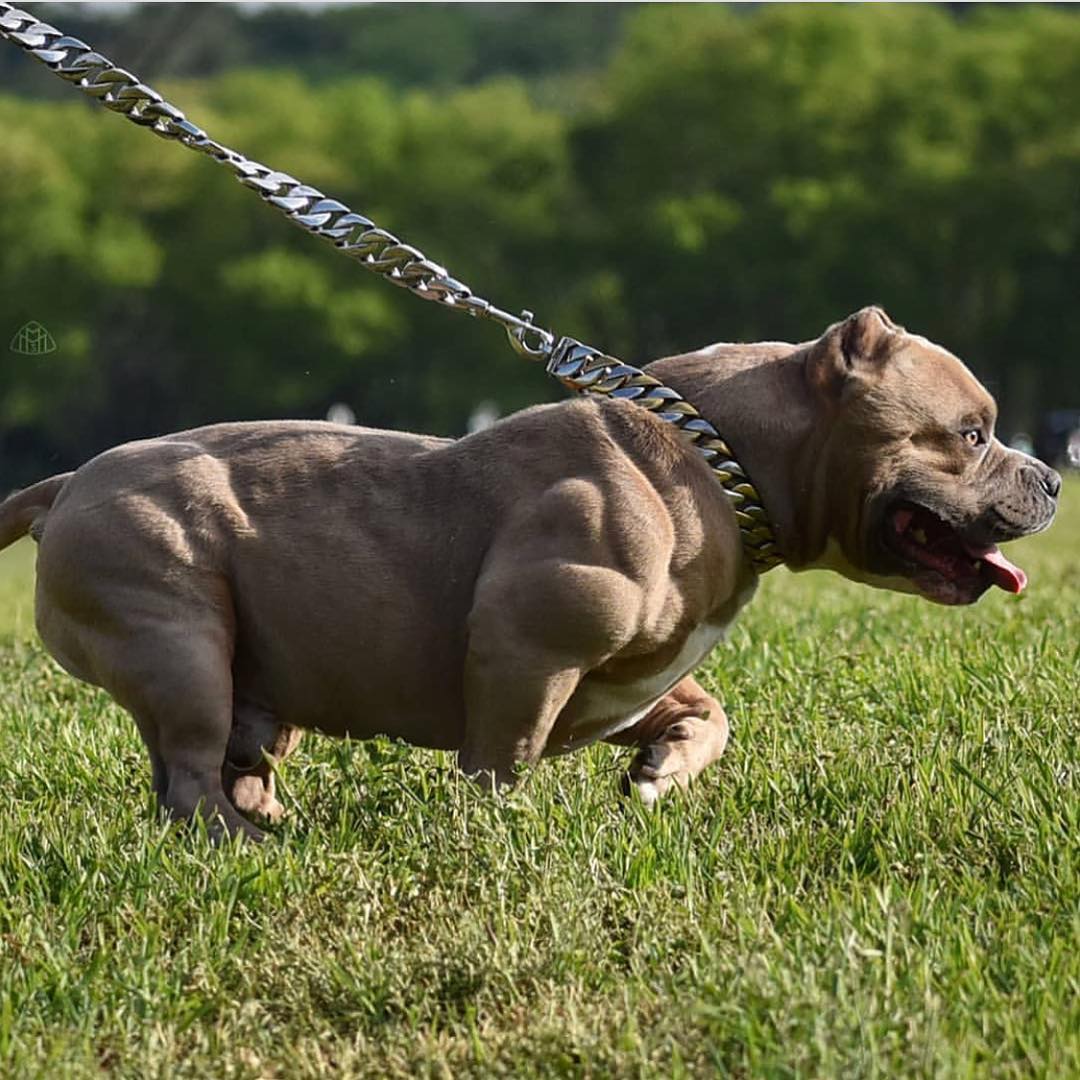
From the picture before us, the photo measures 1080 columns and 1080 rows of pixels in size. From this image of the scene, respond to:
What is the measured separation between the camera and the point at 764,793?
15.5ft

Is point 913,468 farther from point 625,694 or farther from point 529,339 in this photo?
point 529,339

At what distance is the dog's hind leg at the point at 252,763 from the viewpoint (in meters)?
4.74

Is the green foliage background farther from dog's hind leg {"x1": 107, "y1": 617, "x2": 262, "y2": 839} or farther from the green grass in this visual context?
dog's hind leg {"x1": 107, "y1": 617, "x2": 262, "y2": 839}

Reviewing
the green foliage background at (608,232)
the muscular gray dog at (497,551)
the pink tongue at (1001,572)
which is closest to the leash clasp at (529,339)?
the muscular gray dog at (497,551)

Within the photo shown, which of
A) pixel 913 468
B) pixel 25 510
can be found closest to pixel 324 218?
pixel 25 510

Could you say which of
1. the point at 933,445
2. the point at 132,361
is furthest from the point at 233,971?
the point at 132,361

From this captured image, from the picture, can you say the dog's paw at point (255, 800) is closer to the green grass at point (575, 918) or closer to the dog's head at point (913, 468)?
the green grass at point (575, 918)

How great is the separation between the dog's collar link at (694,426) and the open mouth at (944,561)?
306 mm

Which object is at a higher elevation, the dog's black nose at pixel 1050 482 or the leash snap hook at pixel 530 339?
the leash snap hook at pixel 530 339

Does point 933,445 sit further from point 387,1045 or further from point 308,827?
point 387,1045

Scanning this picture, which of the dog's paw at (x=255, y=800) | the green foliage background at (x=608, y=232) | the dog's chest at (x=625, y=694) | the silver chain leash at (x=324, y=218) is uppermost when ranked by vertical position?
the silver chain leash at (x=324, y=218)

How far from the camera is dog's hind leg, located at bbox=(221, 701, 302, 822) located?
474 cm

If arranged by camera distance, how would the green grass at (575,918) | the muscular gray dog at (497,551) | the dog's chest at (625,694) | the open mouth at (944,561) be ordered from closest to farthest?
the green grass at (575,918)
the muscular gray dog at (497,551)
the dog's chest at (625,694)
the open mouth at (944,561)

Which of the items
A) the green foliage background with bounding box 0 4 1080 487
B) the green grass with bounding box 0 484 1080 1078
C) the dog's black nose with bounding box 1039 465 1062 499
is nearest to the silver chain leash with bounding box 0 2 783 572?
the dog's black nose with bounding box 1039 465 1062 499
